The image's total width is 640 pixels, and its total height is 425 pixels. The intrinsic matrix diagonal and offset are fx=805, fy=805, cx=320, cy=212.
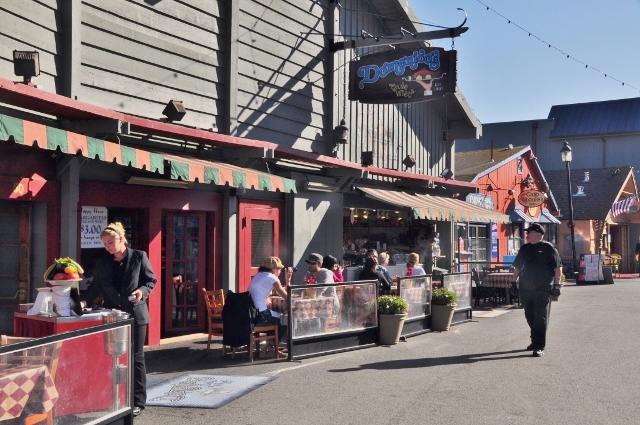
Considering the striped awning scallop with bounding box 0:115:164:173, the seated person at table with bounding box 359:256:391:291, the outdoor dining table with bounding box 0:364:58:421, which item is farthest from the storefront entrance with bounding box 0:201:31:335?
the seated person at table with bounding box 359:256:391:291

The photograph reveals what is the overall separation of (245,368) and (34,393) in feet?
16.8

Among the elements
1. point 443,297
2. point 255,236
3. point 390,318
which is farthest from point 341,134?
point 390,318

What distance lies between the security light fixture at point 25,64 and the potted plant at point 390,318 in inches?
225

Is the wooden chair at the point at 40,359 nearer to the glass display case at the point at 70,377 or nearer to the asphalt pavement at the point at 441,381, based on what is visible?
the glass display case at the point at 70,377

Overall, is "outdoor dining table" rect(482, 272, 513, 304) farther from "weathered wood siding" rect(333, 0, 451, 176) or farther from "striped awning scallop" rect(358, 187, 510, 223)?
"weathered wood siding" rect(333, 0, 451, 176)

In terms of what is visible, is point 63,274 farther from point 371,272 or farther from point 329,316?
point 371,272

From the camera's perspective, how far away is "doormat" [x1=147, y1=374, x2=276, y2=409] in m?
7.70

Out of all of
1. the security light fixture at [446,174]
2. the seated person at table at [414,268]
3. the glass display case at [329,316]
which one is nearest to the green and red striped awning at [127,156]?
the glass display case at [329,316]

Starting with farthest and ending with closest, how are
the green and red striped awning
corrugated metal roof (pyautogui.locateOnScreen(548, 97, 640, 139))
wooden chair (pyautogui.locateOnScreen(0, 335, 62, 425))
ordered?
corrugated metal roof (pyautogui.locateOnScreen(548, 97, 640, 139)), the green and red striped awning, wooden chair (pyautogui.locateOnScreen(0, 335, 62, 425))

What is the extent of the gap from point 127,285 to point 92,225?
367cm

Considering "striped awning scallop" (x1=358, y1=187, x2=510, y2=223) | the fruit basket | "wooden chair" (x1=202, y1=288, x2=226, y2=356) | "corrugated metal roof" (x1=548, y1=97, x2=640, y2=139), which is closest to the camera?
the fruit basket

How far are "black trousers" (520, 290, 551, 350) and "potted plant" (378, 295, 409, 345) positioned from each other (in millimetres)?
1749

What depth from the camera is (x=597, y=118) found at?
47281 millimetres

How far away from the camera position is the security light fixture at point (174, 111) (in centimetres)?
1135
